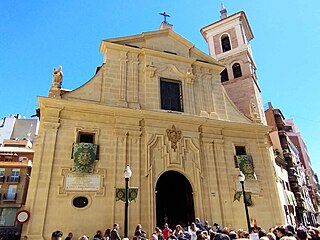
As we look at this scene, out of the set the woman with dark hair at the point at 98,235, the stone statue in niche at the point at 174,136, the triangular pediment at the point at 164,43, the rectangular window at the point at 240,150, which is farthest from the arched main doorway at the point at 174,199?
the triangular pediment at the point at 164,43

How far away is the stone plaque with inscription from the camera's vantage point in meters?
11.9

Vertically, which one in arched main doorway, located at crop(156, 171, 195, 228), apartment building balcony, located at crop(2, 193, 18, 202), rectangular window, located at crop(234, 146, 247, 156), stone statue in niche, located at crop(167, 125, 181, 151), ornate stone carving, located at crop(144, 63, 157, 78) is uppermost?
ornate stone carving, located at crop(144, 63, 157, 78)

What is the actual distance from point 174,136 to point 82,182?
5.63 meters

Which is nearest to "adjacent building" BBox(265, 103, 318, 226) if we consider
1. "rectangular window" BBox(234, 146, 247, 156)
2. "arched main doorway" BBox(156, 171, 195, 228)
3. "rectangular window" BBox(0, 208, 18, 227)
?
"rectangular window" BBox(234, 146, 247, 156)

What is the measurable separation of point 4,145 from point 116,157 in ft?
105

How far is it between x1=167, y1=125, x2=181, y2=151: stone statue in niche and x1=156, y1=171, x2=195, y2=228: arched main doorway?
1.57 metres

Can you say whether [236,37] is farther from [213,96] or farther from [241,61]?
[213,96]

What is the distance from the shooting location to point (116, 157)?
43.5ft

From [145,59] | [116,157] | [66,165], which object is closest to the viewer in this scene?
[66,165]

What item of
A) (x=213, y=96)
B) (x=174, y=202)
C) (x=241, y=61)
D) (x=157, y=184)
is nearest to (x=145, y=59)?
(x=213, y=96)

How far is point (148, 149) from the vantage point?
14008mm

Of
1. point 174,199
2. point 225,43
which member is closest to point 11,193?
point 174,199

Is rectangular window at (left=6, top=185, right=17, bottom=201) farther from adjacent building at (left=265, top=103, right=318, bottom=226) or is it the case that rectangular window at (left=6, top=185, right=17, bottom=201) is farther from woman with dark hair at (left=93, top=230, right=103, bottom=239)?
adjacent building at (left=265, top=103, right=318, bottom=226)

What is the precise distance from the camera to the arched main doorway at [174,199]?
13.9m
